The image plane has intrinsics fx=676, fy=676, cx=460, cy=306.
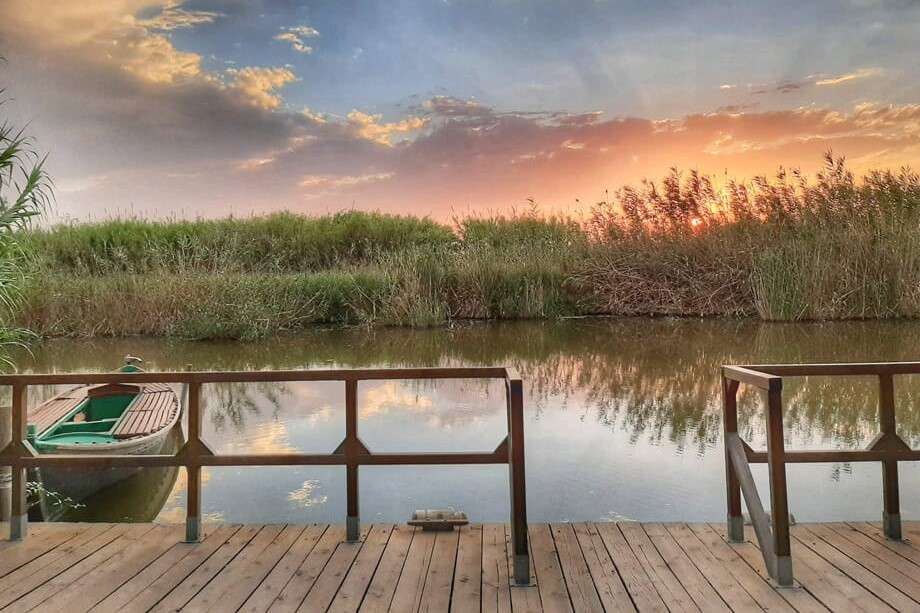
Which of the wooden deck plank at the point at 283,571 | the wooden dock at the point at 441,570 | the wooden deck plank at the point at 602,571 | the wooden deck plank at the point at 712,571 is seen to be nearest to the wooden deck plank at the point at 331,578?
the wooden dock at the point at 441,570

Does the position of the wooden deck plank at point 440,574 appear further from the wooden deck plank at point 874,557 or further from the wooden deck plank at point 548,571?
the wooden deck plank at point 874,557

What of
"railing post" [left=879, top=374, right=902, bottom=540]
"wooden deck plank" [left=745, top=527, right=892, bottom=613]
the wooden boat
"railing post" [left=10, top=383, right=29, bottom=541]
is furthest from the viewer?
the wooden boat

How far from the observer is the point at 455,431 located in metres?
5.65

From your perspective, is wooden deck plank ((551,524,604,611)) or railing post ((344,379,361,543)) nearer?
wooden deck plank ((551,524,604,611))

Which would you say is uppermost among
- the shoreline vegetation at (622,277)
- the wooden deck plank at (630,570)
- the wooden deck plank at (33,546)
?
the shoreline vegetation at (622,277)

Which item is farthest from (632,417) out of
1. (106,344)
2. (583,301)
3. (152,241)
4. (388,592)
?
(152,241)

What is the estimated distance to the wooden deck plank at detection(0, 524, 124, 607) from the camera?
2410mm

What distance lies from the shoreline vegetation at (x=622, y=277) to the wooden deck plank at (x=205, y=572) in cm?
800

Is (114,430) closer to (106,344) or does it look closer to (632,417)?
(632,417)

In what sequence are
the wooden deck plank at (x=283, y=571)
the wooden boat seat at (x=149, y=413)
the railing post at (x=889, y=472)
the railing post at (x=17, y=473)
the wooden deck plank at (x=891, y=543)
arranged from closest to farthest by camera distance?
the wooden deck plank at (x=283, y=571) → the wooden deck plank at (x=891, y=543) → the railing post at (x=889, y=472) → the railing post at (x=17, y=473) → the wooden boat seat at (x=149, y=413)

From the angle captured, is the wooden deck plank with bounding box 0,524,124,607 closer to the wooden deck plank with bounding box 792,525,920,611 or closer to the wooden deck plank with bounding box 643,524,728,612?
the wooden deck plank with bounding box 643,524,728,612

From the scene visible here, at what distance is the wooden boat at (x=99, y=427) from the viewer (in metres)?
4.06

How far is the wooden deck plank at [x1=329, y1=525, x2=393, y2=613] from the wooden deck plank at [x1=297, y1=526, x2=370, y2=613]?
0.02m

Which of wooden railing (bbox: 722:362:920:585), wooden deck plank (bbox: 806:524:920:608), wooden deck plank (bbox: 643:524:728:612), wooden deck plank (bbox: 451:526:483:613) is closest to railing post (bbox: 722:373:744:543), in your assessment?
wooden railing (bbox: 722:362:920:585)
